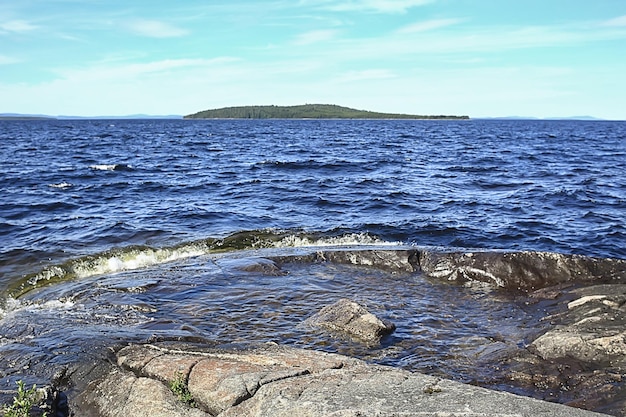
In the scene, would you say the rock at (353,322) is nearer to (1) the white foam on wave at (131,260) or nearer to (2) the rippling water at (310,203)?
(1) the white foam on wave at (131,260)

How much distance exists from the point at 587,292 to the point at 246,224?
12.5 m

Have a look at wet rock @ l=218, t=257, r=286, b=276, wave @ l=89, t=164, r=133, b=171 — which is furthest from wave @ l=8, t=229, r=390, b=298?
wave @ l=89, t=164, r=133, b=171

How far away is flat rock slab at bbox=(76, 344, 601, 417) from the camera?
217 inches

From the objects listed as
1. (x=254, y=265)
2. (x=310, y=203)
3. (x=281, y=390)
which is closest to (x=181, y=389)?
(x=281, y=390)

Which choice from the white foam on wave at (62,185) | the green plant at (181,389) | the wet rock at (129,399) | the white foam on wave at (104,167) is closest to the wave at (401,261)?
the wet rock at (129,399)

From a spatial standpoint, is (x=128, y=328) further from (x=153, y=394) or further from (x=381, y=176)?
(x=381, y=176)

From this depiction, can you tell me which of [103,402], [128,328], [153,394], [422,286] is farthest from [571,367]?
[128,328]

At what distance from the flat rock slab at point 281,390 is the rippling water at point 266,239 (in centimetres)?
148

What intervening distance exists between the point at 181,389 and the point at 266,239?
11530 millimetres

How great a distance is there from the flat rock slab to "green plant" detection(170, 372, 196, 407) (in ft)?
0.17

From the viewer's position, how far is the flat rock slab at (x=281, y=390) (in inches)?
217

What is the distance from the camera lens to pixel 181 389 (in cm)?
641

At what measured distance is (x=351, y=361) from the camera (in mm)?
7172

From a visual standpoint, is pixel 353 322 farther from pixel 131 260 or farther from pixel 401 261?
pixel 131 260
